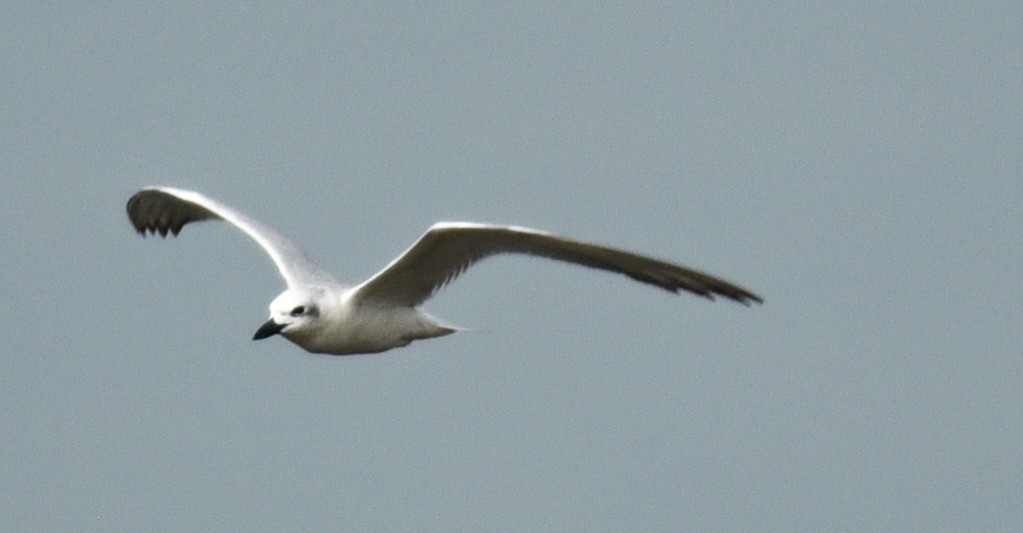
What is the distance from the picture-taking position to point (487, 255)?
615 inches

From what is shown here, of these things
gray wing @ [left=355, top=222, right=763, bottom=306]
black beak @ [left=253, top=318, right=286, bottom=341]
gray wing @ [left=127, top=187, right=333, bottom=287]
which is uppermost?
gray wing @ [left=127, top=187, right=333, bottom=287]

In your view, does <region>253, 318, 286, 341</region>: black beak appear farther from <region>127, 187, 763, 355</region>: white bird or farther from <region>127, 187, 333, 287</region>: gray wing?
<region>127, 187, 333, 287</region>: gray wing

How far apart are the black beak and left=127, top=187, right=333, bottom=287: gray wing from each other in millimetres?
867

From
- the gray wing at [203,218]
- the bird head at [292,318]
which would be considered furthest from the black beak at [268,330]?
the gray wing at [203,218]

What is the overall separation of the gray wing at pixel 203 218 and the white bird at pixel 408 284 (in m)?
0.02

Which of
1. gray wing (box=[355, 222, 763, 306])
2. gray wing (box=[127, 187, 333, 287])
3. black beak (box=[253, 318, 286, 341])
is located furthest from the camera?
gray wing (box=[127, 187, 333, 287])

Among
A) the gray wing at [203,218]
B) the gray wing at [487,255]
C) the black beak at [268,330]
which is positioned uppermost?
the gray wing at [203,218]

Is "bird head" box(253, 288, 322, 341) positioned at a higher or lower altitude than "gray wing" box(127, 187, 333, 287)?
lower

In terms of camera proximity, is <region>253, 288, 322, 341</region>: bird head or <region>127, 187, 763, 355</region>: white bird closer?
<region>127, 187, 763, 355</region>: white bird

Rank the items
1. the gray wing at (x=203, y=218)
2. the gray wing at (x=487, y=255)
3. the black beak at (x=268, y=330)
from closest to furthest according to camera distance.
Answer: the gray wing at (x=487, y=255), the black beak at (x=268, y=330), the gray wing at (x=203, y=218)

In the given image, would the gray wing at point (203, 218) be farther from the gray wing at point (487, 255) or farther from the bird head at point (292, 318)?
the gray wing at point (487, 255)

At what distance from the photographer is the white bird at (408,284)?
47.9 feet

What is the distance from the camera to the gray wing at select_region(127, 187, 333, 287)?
17156 mm

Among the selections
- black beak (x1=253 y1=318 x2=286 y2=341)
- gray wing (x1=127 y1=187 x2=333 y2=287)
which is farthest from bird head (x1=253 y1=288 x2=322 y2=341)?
gray wing (x1=127 y1=187 x2=333 y2=287)
